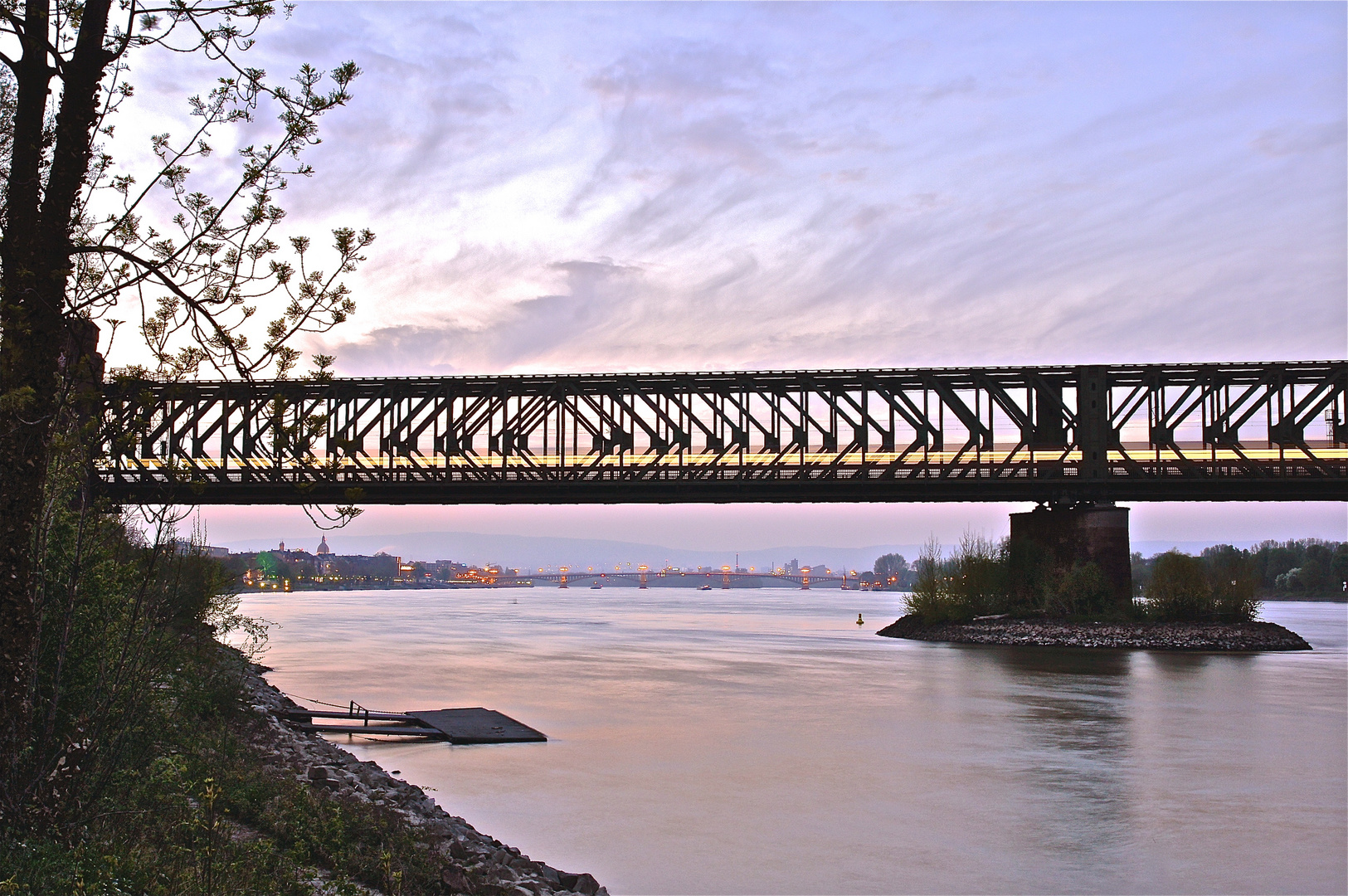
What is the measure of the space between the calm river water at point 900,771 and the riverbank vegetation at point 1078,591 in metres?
9.44

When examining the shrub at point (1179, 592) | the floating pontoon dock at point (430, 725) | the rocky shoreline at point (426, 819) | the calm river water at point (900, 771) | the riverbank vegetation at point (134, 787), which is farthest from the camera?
the shrub at point (1179, 592)

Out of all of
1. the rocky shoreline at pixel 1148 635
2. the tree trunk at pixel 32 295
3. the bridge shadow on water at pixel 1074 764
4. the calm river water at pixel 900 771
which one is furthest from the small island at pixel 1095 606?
the tree trunk at pixel 32 295

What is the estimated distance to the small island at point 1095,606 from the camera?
175ft

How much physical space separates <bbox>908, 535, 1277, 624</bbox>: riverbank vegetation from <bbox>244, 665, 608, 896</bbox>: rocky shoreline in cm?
4443

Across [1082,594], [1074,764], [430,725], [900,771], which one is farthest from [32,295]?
[1082,594]

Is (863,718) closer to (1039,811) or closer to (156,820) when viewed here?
(1039,811)

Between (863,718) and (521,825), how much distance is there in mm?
14660

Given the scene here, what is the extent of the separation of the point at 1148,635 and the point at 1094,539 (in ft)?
20.1

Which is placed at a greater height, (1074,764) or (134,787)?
(134,787)

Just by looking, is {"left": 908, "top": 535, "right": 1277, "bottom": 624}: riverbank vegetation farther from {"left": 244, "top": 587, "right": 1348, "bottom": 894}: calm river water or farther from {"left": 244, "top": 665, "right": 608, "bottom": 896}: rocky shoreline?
{"left": 244, "top": 665, "right": 608, "bottom": 896}: rocky shoreline

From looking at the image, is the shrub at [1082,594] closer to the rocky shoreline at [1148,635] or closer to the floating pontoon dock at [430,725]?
the rocky shoreline at [1148,635]

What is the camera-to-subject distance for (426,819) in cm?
1476

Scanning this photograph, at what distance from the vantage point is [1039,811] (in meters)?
18.0

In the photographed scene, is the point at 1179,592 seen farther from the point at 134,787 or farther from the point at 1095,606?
the point at 134,787
